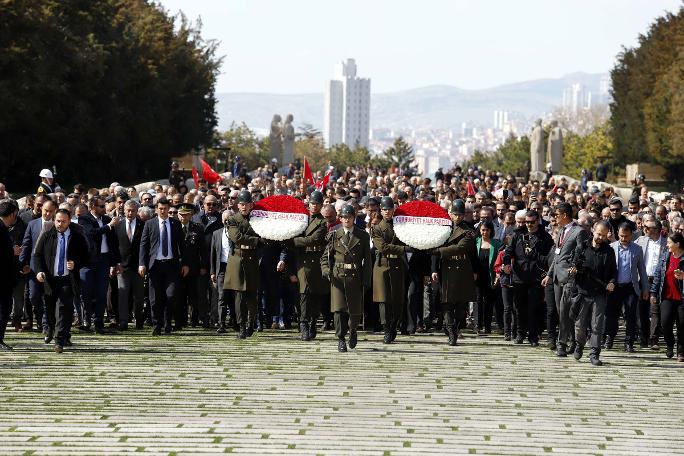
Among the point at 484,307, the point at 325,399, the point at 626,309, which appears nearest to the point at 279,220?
the point at 484,307

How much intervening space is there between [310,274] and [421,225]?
1.62 meters

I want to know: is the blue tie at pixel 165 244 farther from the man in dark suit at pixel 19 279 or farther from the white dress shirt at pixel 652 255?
the white dress shirt at pixel 652 255

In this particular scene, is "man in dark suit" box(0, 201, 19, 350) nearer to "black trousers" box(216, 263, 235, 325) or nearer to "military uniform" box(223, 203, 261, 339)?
"military uniform" box(223, 203, 261, 339)

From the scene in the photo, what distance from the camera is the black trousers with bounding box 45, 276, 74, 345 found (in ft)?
57.9

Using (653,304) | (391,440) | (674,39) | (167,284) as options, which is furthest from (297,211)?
(674,39)

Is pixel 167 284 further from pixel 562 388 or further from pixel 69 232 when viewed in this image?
pixel 562 388

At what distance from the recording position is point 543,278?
1956 centimetres

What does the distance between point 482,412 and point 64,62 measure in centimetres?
4158

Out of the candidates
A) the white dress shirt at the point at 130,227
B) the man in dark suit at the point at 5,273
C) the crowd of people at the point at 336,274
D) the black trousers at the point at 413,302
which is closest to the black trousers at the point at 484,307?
the crowd of people at the point at 336,274

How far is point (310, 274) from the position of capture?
19.5 metres

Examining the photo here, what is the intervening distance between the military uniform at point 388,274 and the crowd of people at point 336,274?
21 millimetres

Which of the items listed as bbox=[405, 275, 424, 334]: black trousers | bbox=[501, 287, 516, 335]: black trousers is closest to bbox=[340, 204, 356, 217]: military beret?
bbox=[405, 275, 424, 334]: black trousers

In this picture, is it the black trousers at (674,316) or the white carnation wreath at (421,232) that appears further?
the white carnation wreath at (421,232)

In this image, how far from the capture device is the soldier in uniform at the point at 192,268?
20953mm
